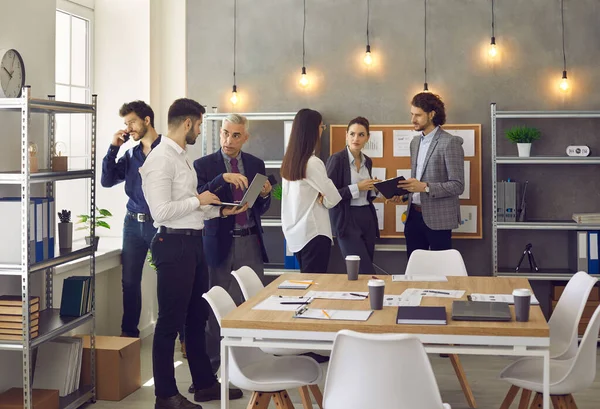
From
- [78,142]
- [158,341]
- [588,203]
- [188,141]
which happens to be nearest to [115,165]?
[78,142]

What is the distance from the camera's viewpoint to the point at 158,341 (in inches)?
164

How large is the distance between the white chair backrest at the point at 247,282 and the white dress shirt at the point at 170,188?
1.22 feet

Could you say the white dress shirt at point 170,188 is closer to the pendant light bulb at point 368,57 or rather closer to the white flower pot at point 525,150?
the pendant light bulb at point 368,57

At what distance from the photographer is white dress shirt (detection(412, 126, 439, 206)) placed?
554 centimetres

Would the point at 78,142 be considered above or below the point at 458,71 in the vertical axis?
below

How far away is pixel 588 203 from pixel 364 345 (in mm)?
4153

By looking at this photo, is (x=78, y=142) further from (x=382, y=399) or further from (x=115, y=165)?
(x=382, y=399)

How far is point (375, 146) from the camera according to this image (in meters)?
6.34

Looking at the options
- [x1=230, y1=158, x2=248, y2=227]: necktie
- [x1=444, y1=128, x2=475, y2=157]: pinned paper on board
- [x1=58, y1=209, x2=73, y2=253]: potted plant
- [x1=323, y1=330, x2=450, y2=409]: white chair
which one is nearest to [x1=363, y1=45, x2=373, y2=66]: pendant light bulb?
[x1=444, y1=128, x2=475, y2=157]: pinned paper on board

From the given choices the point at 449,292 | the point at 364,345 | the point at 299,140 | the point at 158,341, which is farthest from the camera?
the point at 299,140

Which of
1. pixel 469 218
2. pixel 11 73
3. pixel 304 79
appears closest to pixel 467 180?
pixel 469 218

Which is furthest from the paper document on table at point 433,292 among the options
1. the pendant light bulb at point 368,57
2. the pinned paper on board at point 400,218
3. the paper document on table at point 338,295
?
the pendant light bulb at point 368,57

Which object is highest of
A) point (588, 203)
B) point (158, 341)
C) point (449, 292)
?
point (588, 203)

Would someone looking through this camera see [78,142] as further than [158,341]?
Yes
